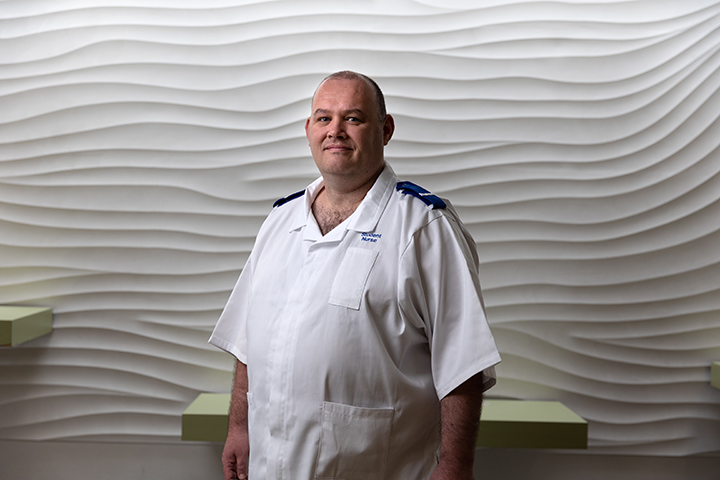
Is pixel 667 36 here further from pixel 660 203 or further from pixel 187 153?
pixel 187 153

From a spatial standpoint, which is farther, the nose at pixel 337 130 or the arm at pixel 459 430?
the nose at pixel 337 130

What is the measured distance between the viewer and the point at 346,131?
4.33ft

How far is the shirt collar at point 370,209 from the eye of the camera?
4.27ft

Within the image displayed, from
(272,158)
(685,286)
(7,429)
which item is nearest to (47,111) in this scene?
(272,158)

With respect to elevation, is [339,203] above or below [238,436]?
above

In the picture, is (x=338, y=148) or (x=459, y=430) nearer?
(x=459, y=430)

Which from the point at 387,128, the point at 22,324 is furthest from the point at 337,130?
the point at 22,324

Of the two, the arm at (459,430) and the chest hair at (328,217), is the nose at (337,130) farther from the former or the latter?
the arm at (459,430)

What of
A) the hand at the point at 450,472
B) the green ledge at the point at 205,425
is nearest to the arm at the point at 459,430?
the hand at the point at 450,472

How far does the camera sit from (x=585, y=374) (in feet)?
7.79

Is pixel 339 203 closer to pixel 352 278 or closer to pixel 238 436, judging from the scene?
pixel 352 278

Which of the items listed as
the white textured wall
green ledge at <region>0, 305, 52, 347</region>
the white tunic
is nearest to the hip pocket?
the white tunic

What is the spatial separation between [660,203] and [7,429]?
9.60 feet

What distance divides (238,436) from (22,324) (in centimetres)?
122
